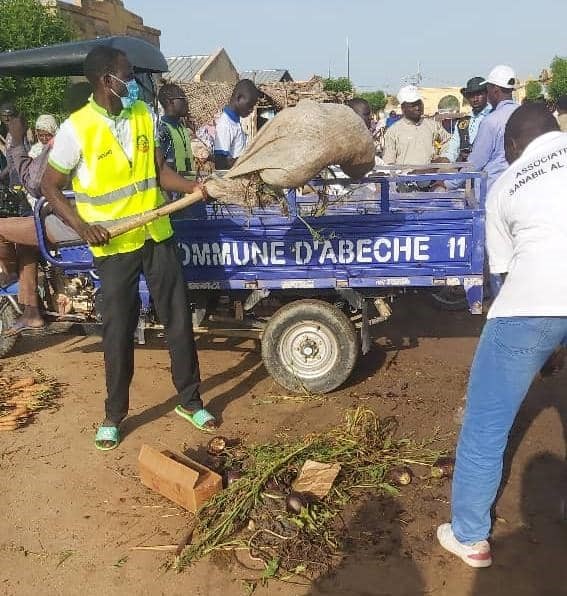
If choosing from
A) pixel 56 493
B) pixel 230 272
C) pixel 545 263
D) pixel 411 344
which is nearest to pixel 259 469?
pixel 56 493

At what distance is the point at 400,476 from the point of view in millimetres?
3678

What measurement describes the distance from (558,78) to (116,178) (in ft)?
134

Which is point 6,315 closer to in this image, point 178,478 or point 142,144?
point 142,144

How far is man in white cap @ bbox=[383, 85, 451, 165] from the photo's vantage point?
6.80 metres

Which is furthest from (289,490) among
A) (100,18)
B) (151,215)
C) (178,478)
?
(100,18)

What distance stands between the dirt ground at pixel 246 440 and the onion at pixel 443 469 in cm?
7

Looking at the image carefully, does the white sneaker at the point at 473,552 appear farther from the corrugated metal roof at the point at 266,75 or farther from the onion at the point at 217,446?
the corrugated metal roof at the point at 266,75

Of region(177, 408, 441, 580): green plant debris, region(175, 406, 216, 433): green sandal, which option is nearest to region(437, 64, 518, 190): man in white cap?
region(177, 408, 441, 580): green plant debris

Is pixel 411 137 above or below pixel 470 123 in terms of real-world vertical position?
below

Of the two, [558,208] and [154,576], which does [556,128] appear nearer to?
[558,208]

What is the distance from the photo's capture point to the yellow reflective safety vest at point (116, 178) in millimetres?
3814

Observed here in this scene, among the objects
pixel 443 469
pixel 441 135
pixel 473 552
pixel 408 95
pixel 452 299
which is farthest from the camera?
pixel 441 135

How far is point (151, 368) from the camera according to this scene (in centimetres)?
560

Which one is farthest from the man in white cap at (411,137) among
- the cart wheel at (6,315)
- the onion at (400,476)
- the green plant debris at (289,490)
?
the cart wheel at (6,315)
